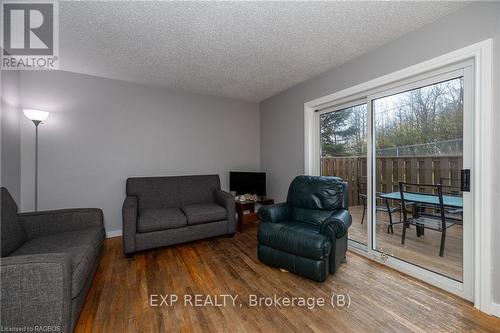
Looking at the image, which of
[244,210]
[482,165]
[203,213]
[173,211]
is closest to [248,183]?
[244,210]

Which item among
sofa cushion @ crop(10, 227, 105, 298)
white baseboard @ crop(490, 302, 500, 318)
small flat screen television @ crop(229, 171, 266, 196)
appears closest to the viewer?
sofa cushion @ crop(10, 227, 105, 298)

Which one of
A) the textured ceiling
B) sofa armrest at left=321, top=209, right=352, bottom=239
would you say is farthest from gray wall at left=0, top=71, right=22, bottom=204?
sofa armrest at left=321, top=209, right=352, bottom=239

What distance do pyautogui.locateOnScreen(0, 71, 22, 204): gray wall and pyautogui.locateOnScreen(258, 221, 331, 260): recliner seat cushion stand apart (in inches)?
115

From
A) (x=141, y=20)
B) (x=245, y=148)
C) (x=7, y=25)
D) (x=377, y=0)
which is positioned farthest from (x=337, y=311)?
(x=7, y=25)

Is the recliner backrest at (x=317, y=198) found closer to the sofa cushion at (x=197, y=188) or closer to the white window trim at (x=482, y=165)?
the white window trim at (x=482, y=165)

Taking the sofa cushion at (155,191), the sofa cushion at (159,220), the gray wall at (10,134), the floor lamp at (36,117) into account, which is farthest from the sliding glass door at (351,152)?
the gray wall at (10,134)

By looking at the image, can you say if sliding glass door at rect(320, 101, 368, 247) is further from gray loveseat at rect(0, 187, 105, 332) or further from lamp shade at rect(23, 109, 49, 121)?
lamp shade at rect(23, 109, 49, 121)

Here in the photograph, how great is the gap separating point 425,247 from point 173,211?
3.09 m

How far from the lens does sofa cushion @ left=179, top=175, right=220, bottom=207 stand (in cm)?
341

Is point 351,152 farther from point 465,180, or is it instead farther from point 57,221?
point 57,221

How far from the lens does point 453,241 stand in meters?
1.96

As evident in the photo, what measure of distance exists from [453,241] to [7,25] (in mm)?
4554

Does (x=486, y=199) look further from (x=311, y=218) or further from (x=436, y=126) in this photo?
(x=311, y=218)

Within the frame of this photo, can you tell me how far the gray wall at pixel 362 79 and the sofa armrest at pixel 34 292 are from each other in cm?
295
